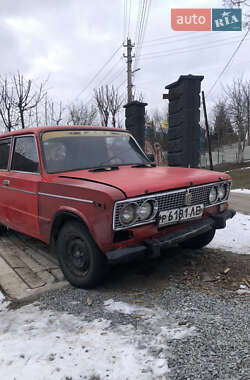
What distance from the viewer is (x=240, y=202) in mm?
7812

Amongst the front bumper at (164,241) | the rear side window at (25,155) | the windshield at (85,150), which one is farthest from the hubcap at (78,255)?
the rear side window at (25,155)

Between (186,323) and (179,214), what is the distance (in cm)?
109

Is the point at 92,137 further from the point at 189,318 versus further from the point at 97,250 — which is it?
the point at 189,318

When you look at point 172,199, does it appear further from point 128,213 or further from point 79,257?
point 79,257

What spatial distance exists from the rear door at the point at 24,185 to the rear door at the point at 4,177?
0.14 m

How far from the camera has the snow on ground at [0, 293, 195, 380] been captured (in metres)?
1.98

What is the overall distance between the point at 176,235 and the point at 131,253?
0.58 meters

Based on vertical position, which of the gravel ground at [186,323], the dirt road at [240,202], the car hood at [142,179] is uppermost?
the car hood at [142,179]

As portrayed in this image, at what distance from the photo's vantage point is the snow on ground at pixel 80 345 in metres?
1.98

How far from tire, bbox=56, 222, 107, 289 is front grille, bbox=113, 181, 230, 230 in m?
0.46

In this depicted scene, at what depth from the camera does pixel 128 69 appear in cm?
2017

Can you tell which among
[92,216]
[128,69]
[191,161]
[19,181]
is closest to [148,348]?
[92,216]

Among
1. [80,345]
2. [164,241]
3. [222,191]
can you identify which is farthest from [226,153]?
[80,345]

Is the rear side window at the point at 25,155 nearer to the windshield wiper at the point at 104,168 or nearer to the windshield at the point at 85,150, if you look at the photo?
the windshield at the point at 85,150
